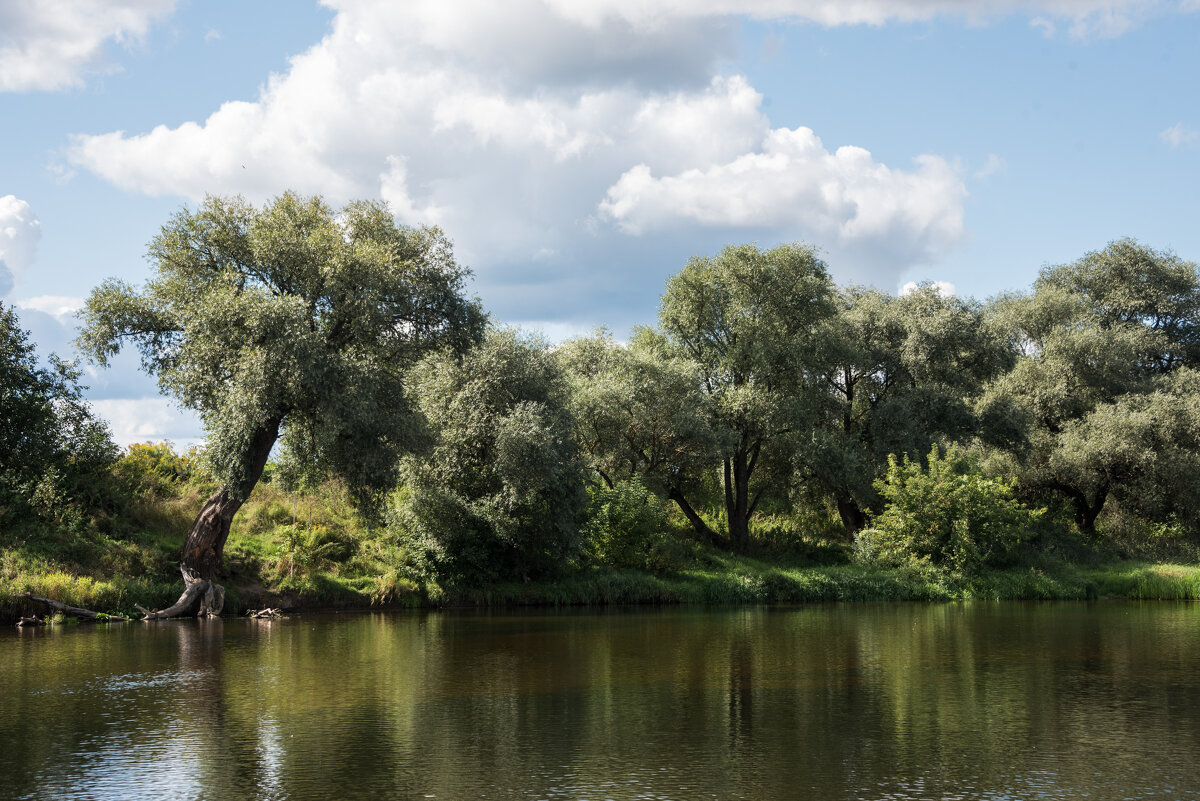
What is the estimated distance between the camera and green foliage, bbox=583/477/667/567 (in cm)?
4894

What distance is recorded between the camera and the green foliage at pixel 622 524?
161ft

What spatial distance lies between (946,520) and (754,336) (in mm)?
15730

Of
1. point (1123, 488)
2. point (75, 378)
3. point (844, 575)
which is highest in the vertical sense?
point (75, 378)

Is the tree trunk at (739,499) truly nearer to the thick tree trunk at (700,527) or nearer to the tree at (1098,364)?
the thick tree trunk at (700,527)

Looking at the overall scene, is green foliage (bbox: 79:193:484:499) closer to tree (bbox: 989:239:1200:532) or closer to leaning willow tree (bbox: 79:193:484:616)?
leaning willow tree (bbox: 79:193:484:616)

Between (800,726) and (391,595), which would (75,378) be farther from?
(800,726)

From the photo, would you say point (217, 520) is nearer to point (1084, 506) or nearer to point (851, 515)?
point (851, 515)

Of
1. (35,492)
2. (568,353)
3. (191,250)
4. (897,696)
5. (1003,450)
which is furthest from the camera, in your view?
(1003,450)

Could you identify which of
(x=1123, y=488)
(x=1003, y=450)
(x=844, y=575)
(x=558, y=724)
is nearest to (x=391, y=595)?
(x=844, y=575)

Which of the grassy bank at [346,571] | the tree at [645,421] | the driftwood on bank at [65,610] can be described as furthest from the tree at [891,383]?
the driftwood on bank at [65,610]

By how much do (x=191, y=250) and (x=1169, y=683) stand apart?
3975 cm

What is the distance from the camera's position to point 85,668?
23.5 meters

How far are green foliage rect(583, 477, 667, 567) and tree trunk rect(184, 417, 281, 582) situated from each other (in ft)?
55.8

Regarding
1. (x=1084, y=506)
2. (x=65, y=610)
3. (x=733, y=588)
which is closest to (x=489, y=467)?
(x=733, y=588)
